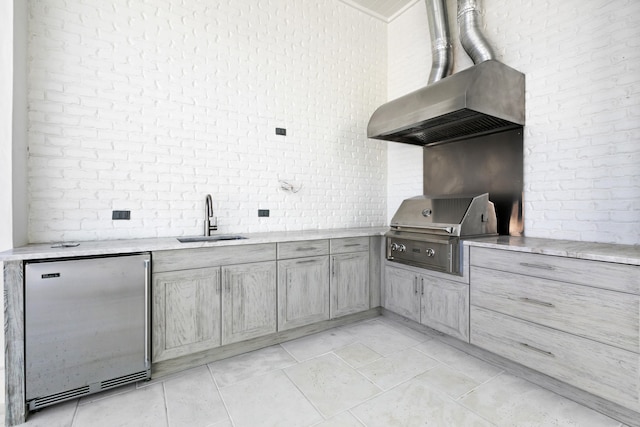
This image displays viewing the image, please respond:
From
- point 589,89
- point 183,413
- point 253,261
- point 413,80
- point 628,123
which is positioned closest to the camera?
point 183,413

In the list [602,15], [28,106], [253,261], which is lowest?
[253,261]

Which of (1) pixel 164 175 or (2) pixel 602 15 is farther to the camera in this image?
(1) pixel 164 175

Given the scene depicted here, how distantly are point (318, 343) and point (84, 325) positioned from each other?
70.5 inches

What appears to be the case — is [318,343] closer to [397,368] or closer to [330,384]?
[330,384]

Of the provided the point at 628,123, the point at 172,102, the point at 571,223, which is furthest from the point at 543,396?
the point at 172,102

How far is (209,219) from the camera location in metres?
2.73

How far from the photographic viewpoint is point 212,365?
7.70 ft

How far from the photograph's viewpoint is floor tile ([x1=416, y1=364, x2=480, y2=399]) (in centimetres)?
197

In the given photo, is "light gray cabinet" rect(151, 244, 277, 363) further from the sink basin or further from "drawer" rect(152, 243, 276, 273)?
the sink basin

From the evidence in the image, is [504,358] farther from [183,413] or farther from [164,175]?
[164,175]

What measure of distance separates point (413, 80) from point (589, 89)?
1.90 m

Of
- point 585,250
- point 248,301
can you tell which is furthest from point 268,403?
point 585,250

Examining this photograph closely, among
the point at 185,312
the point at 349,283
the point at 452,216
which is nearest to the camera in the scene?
the point at 185,312

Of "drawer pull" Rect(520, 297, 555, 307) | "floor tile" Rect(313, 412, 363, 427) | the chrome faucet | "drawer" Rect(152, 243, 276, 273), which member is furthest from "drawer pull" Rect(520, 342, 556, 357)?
the chrome faucet
